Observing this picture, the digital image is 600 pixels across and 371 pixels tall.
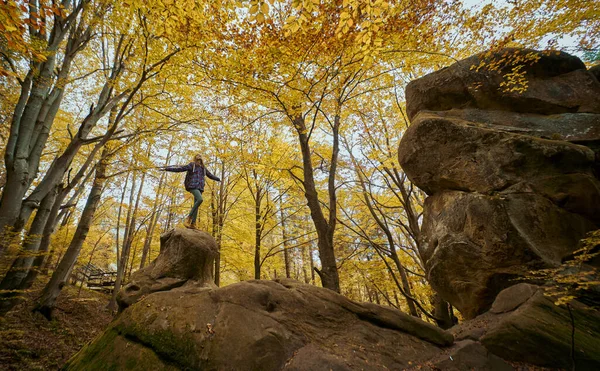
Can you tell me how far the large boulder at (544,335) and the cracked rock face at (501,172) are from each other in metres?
0.79

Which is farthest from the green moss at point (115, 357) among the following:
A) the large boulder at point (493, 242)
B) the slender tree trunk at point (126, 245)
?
the slender tree trunk at point (126, 245)

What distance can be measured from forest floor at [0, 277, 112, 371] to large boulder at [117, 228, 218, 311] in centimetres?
206

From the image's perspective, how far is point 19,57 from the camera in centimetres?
586

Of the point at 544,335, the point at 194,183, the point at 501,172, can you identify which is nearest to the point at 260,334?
the point at 544,335

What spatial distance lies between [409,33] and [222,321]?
7.10 metres

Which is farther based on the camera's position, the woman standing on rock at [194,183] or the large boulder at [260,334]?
the woman standing on rock at [194,183]

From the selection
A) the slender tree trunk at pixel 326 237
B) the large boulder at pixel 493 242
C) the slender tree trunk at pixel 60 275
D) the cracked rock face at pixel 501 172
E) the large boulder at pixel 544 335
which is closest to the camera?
the large boulder at pixel 544 335

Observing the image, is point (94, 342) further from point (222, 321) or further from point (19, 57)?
point (19, 57)

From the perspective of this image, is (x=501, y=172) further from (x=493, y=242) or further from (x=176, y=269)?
(x=176, y=269)

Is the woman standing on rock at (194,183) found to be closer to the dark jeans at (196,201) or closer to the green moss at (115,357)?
the dark jeans at (196,201)

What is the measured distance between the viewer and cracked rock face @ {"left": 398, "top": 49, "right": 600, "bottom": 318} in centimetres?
484

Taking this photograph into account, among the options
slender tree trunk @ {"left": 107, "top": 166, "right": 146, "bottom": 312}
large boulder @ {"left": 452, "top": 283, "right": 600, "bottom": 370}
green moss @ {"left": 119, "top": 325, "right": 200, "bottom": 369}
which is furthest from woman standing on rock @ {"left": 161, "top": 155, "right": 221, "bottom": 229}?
large boulder @ {"left": 452, "top": 283, "right": 600, "bottom": 370}

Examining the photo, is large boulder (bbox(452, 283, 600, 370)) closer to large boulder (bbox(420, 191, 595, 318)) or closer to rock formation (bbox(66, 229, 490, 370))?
rock formation (bbox(66, 229, 490, 370))

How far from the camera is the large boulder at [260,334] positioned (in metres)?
3.29
